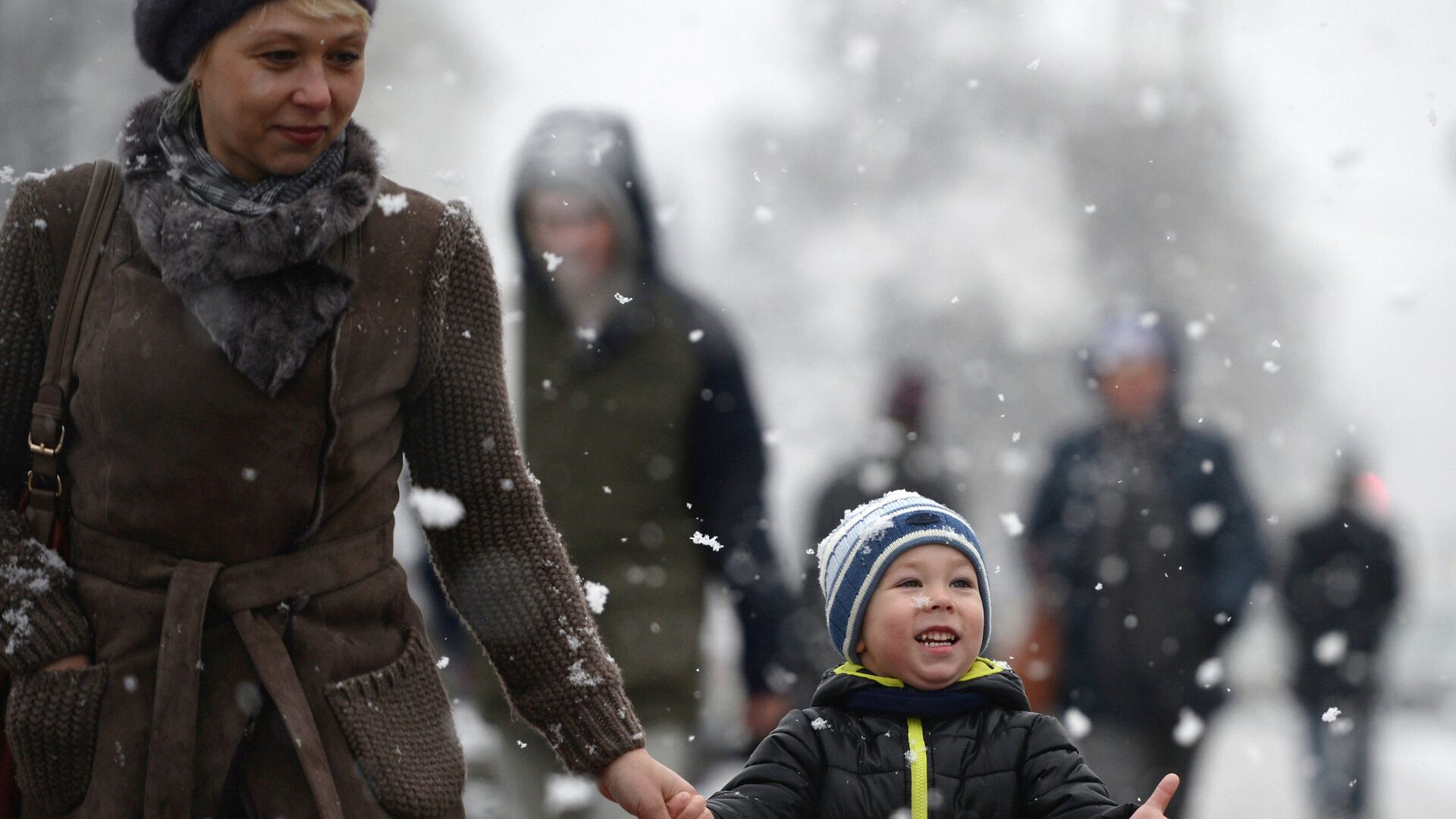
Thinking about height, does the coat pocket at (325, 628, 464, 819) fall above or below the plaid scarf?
below

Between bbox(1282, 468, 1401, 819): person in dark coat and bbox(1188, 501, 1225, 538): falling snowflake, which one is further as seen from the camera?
bbox(1282, 468, 1401, 819): person in dark coat

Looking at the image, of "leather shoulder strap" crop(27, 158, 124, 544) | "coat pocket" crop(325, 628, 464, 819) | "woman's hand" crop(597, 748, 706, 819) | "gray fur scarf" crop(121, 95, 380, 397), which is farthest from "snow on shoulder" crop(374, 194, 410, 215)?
"woman's hand" crop(597, 748, 706, 819)

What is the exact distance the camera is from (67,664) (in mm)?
2211

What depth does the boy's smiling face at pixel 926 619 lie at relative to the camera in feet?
9.46

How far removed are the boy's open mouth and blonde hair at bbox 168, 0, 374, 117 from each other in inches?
52.0

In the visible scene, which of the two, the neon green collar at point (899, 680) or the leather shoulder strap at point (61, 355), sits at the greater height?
the leather shoulder strap at point (61, 355)

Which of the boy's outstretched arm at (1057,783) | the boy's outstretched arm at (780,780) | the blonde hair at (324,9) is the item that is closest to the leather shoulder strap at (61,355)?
the blonde hair at (324,9)

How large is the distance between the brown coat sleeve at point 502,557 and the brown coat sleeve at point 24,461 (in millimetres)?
509

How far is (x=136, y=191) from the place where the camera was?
2.25 metres

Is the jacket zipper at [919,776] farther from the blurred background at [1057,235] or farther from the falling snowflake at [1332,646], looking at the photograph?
the blurred background at [1057,235]

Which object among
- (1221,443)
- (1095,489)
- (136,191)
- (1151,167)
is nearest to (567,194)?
(1095,489)

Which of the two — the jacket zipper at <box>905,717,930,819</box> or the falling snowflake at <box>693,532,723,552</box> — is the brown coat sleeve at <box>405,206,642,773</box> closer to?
the jacket zipper at <box>905,717,930,819</box>

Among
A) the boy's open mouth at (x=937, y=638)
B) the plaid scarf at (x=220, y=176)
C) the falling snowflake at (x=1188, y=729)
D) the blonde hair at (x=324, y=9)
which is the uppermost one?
the blonde hair at (x=324, y=9)

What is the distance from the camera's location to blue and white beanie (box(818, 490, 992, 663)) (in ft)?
9.78
